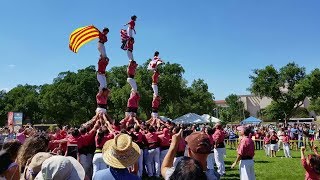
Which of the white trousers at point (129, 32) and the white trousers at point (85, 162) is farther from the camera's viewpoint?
the white trousers at point (129, 32)

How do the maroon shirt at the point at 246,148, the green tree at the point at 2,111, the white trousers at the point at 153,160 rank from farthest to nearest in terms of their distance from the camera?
the green tree at the point at 2,111 → the white trousers at the point at 153,160 → the maroon shirt at the point at 246,148

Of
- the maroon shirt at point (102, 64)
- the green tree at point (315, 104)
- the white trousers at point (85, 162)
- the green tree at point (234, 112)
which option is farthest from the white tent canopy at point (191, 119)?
the green tree at point (234, 112)

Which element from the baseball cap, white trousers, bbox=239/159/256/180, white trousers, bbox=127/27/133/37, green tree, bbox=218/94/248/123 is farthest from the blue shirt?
green tree, bbox=218/94/248/123

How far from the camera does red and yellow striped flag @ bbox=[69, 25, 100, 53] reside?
13672 millimetres

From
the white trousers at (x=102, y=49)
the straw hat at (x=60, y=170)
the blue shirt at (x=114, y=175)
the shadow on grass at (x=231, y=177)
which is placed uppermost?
the white trousers at (x=102, y=49)

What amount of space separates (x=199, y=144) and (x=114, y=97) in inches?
1908

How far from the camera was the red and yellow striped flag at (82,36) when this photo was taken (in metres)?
13.7

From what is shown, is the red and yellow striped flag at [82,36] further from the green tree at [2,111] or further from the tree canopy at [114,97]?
the green tree at [2,111]

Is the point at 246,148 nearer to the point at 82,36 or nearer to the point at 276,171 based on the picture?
the point at 276,171

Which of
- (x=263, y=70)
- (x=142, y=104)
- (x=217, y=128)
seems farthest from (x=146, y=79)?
(x=217, y=128)

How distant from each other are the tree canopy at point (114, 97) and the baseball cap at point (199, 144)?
44.9 metres

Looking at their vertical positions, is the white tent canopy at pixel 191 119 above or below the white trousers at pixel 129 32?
below

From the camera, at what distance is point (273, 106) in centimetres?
6241

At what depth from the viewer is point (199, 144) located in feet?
12.4
